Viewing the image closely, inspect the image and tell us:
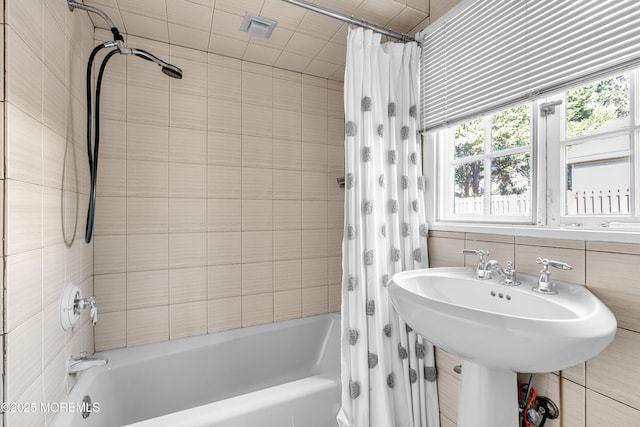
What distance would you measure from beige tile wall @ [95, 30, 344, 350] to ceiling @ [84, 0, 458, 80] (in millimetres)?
123

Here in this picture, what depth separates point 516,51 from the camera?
1.16 metres

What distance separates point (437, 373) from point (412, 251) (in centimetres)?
63

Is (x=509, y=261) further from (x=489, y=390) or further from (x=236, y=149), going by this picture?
(x=236, y=149)

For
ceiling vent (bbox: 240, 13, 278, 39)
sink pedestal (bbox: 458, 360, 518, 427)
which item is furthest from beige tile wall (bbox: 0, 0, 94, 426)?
sink pedestal (bbox: 458, 360, 518, 427)

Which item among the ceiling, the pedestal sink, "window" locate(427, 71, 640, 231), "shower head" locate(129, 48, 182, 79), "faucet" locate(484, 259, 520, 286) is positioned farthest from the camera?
the ceiling

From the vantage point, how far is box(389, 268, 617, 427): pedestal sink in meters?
0.69

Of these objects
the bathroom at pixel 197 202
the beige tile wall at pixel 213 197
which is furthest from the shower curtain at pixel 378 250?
the beige tile wall at pixel 213 197

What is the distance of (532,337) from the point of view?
2.27ft

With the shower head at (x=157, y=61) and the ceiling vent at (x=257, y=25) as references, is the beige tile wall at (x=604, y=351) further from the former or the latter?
the shower head at (x=157, y=61)

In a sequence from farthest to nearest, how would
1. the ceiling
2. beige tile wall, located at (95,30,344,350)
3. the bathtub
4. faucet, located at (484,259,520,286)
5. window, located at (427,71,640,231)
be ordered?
beige tile wall, located at (95,30,344,350) < the ceiling < the bathtub < faucet, located at (484,259,520,286) < window, located at (427,71,640,231)

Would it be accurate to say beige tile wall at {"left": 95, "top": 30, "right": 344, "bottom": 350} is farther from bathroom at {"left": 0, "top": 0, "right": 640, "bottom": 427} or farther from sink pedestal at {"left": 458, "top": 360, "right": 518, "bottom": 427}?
sink pedestal at {"left": 458, "top": 360, "right": 518, "bottom": 427}

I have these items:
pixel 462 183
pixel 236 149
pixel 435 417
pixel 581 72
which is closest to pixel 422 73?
pixel 462 183

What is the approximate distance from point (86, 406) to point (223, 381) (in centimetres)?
71

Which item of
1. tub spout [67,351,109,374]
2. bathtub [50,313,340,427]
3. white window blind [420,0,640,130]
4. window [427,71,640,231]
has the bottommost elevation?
bathtub [50,313,340,427]
